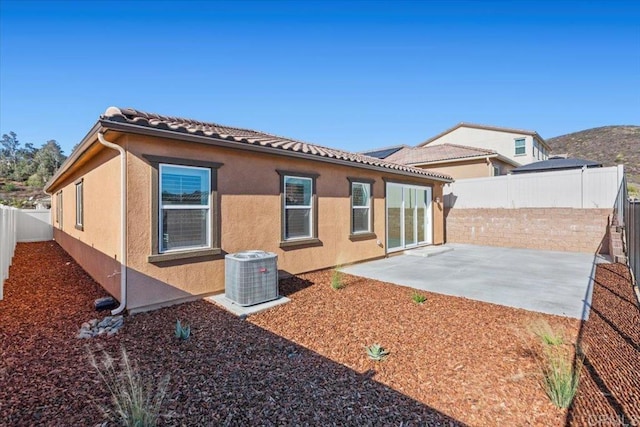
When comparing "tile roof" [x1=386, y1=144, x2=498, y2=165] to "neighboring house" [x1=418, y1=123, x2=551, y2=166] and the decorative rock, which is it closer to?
"neighboring house" [x1=418, y1=123, x2=551, y2=166]

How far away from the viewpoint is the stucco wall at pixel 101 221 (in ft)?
19.4

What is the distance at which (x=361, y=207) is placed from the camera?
33.6ft

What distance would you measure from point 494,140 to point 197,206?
2569 centimetres

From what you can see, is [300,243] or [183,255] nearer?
[183,255]

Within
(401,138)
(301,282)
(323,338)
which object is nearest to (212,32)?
(301,282)

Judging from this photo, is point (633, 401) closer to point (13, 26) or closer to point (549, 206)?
point (549, 206)

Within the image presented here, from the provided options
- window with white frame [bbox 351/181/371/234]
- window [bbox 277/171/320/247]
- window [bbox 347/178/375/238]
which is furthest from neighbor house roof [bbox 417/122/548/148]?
window [bbox 277/171/320/247]

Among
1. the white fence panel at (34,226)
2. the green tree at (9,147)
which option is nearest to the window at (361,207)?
the white fence panel at (34,226)

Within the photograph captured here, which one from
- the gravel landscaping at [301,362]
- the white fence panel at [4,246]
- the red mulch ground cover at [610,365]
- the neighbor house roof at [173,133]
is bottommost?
the gravel landscaping at [301,362]

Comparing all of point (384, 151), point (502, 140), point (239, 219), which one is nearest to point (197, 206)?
point (239, 219)

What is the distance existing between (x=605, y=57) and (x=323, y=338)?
1973 centimetres

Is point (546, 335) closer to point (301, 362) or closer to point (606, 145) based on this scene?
point (301, 362)

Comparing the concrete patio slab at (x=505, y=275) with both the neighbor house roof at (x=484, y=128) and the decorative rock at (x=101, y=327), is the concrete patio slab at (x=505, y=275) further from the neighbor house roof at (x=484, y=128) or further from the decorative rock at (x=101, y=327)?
the neighbor house roof at (x=484, y=128)

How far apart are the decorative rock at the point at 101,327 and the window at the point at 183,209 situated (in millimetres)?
1096
